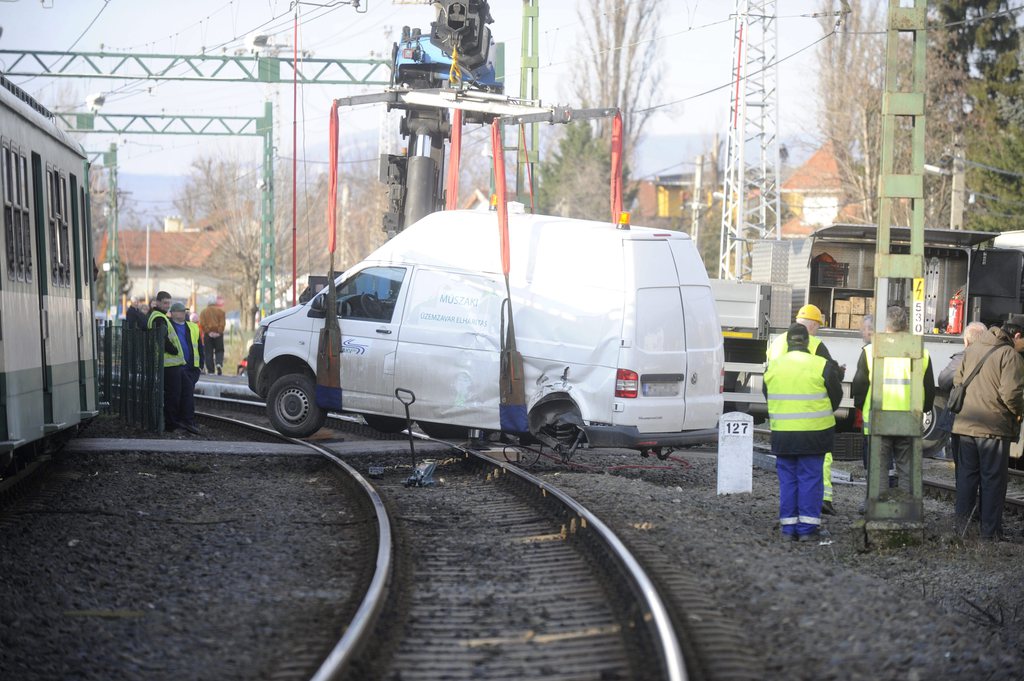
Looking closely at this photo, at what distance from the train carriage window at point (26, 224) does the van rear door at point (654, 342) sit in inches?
218

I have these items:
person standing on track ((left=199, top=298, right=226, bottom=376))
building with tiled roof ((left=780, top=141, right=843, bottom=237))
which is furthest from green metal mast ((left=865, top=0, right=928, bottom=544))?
building with tiled roof ((left=780, top=141, right=843, bottom=237))

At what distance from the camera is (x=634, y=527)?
9984 mm

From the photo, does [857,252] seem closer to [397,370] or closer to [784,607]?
[397,370]

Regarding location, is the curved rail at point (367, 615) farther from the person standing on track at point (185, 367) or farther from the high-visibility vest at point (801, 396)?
the person standing on track at point (185, 367)

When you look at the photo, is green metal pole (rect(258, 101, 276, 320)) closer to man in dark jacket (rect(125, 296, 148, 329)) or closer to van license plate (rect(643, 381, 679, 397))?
man in dark jacket (rect(125, 296, 148, 329))

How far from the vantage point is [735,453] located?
12.7m

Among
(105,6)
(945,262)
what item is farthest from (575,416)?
(105,6)

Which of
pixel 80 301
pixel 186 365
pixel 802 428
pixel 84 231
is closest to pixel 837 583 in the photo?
pixel 802 428

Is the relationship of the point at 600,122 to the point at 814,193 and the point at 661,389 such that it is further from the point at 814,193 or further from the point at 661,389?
the point at 661,389

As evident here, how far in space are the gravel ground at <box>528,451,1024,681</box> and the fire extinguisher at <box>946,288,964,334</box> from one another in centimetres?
795

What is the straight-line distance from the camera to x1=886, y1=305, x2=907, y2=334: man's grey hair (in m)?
10.3

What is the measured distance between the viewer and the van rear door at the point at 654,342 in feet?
43.0

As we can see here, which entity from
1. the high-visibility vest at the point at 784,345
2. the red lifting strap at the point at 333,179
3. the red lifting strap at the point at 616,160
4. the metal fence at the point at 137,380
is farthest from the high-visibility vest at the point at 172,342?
the high-visibility vest at the point at 784,345

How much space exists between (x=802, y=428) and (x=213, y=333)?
23.6 meters
